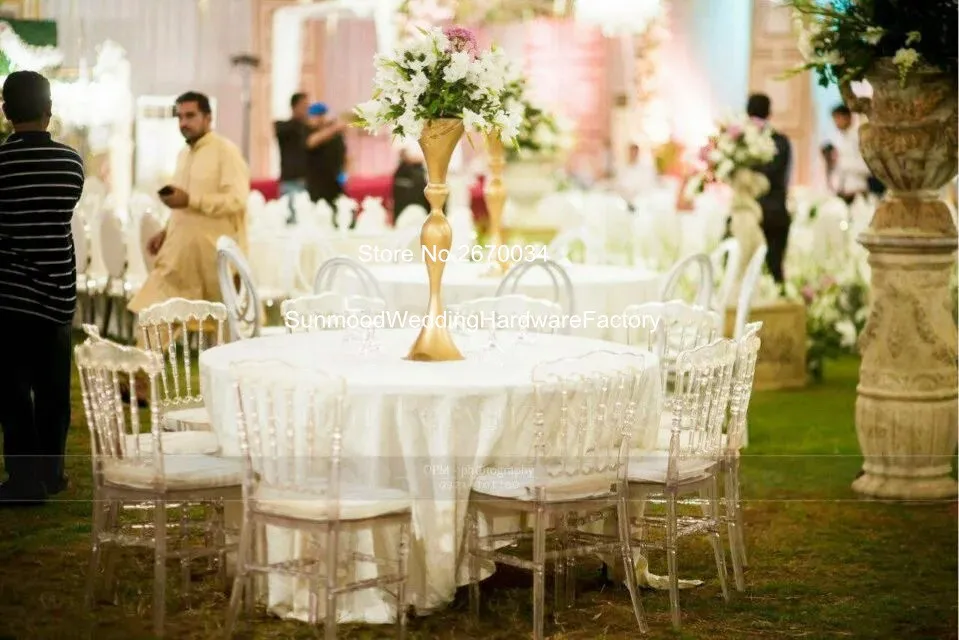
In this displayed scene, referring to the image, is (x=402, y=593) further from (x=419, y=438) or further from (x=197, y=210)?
(x=197, y=210)

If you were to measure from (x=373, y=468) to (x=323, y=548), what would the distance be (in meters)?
0.27

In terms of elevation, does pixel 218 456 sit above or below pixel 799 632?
above

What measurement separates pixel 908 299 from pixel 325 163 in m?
4.85

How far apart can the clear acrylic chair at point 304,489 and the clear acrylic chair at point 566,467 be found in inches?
11.7

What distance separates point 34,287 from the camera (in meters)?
5.18

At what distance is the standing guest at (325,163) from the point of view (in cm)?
977

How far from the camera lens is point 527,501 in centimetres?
421

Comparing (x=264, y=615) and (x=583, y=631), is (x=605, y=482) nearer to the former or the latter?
(x=583, y=631)

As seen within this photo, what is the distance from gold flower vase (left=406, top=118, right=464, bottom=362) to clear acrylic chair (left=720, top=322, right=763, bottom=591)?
2.81ft

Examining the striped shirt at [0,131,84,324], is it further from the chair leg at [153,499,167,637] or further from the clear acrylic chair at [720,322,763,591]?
the clear acrylic chair at [720,322,763,591]

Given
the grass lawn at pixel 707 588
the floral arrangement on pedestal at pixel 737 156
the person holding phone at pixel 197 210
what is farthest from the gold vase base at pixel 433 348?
the floral arrangement on pedestal at pixel 737 156

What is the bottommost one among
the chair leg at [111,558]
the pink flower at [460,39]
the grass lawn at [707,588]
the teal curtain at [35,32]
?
the grass lawn at [707,588]

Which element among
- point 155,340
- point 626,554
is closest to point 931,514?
point 626,554

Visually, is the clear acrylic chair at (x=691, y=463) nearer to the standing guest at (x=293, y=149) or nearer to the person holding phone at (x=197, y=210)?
the person holding phone at (x=197, y=210)
